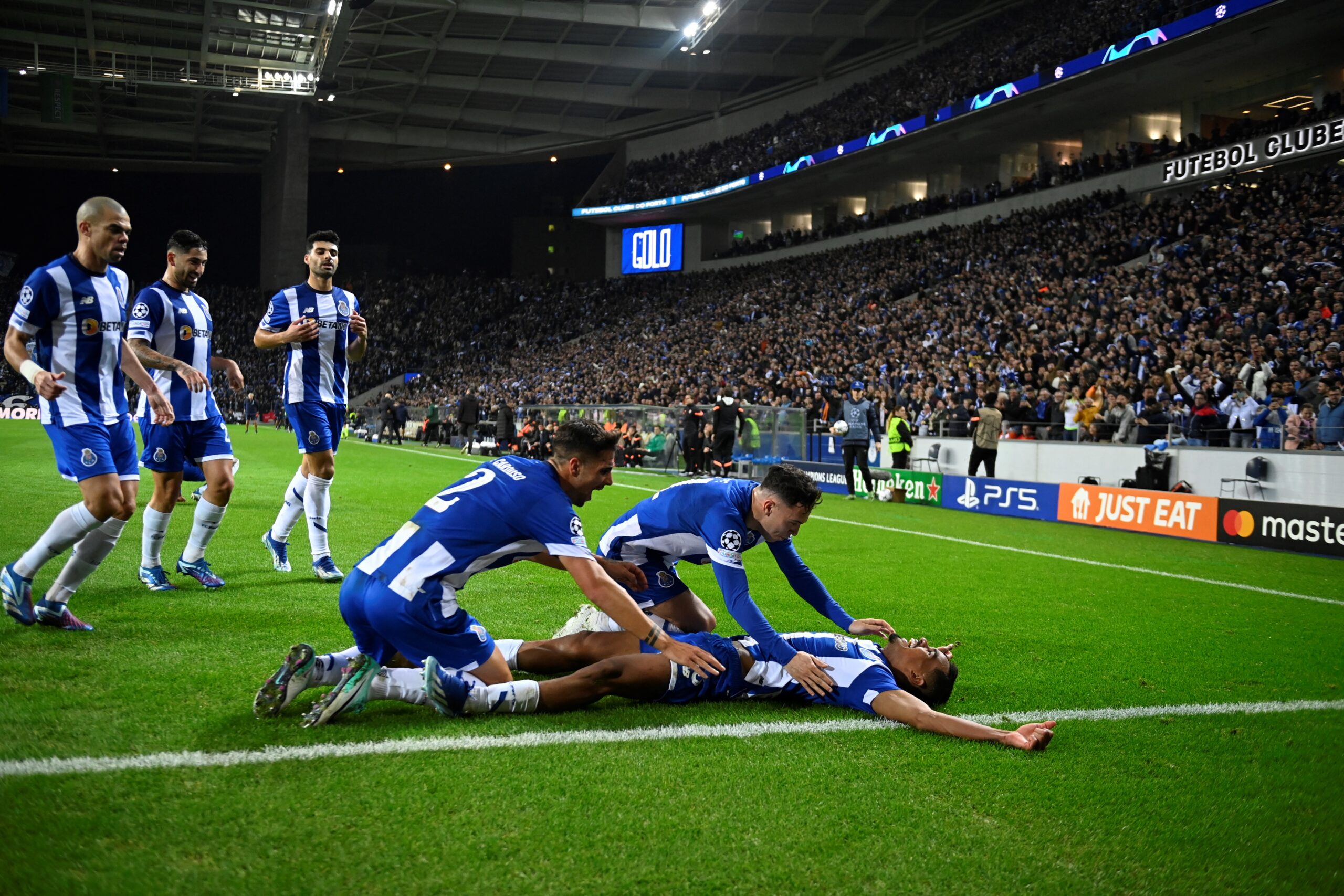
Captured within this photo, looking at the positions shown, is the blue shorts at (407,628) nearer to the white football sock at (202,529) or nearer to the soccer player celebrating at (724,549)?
the soccer player celebrating at (724,549)

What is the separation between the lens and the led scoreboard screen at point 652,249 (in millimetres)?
51312

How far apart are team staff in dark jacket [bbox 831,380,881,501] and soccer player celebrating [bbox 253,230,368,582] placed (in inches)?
464

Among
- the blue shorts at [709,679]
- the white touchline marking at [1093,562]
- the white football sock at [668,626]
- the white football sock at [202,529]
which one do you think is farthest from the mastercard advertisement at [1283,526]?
the white football sock at [202,529]

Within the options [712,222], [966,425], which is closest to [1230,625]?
[966,425]

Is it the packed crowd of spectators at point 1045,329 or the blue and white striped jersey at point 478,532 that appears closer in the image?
the blue and white striped jersey at point 478,532

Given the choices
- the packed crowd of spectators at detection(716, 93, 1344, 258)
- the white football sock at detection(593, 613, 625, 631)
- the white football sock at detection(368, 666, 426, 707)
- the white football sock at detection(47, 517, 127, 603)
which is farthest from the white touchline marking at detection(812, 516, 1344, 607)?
the packed crowd of spectators at detection(716, 93, 1344, 258)

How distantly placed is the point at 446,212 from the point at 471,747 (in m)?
61.6

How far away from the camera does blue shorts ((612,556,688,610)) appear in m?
5.18

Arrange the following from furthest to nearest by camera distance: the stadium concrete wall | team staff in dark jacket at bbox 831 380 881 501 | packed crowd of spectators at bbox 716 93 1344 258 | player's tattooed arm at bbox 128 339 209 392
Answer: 1. packed crowd of spectators at bbox 716 93 1344 258
2. team staff in dark jacket at bbox 831 380 881 501
3. the stadium concrete wall
4. player's tattooed arm at bbox 128 339 209 392

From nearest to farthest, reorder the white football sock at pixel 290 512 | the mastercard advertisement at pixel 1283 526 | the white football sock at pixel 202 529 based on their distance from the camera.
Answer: the white football sock at pixel 202 529, the white football sock at pixel 290 512, the mastercard advertisement at pixel 1283 526

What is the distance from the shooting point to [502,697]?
414 centimetres

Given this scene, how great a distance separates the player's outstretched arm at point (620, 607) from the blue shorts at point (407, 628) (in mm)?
589

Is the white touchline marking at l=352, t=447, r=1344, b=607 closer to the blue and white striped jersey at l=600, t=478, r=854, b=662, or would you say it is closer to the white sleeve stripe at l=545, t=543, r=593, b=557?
the blue and white striped jersey at l=600, t=478, r=854, b=662

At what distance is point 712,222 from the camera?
5172cm
